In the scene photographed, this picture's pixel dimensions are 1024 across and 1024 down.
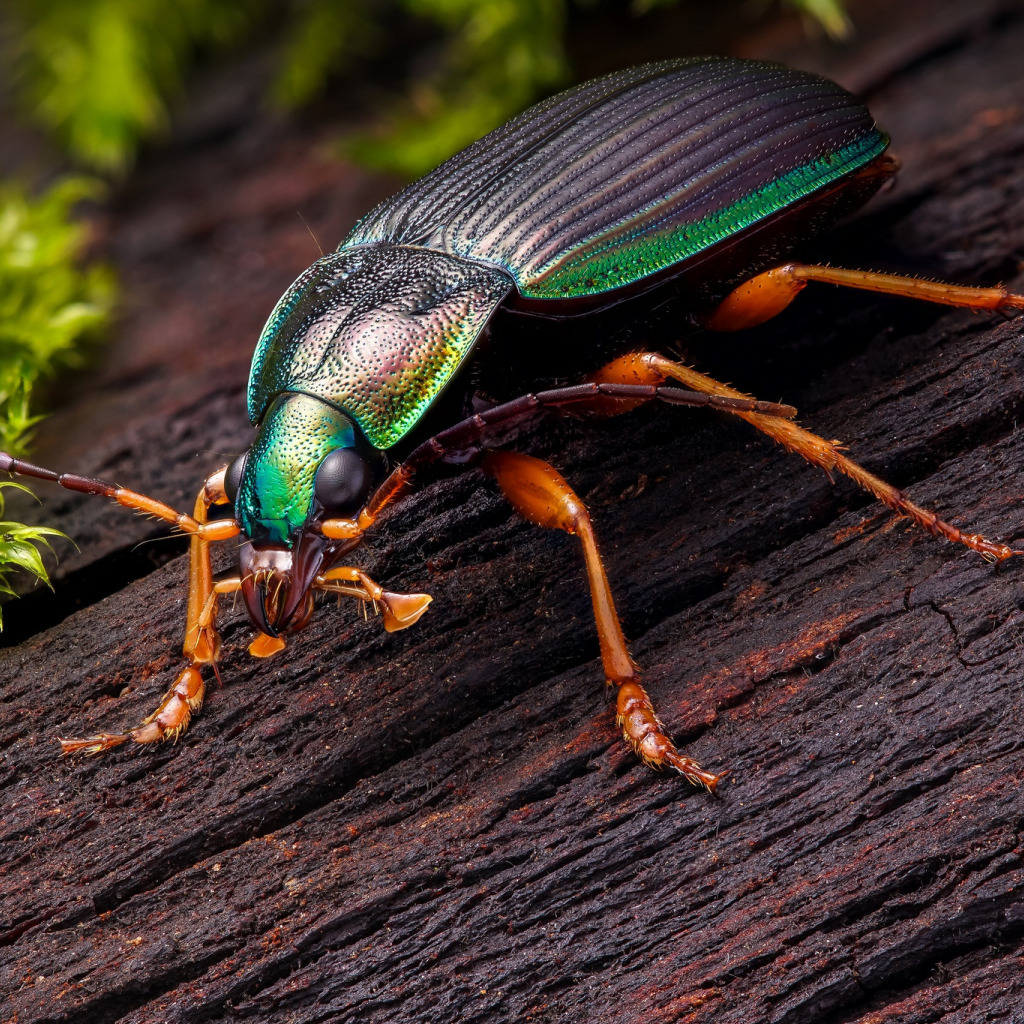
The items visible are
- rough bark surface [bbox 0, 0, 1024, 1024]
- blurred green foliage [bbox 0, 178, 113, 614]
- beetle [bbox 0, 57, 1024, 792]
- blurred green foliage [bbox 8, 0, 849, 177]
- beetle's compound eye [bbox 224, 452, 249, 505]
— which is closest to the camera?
rough bark surface [bbox 0, 0, 1024, 1024]

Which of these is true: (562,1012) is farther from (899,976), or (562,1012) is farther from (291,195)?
(291,195)

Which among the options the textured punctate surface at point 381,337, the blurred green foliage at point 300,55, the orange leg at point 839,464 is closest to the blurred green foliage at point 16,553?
the textured punctate surface at point 381,337

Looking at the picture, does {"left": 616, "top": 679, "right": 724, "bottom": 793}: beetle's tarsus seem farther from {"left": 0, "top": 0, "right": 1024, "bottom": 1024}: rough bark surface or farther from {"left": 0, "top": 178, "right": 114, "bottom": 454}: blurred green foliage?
{"left": 0, "top": 178, "right": 114, "bottom": 454}: blurred green foliage

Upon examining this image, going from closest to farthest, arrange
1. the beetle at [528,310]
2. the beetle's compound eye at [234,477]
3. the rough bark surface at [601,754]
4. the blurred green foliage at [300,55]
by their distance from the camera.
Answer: the rough bark surface at [601,754] → the beetle at [528,310] → the beetle's compound eye at [234,477] → the blurred green foliage at [300,55]

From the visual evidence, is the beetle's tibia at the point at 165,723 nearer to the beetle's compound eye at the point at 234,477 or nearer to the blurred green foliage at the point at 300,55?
the beetle's compound eye at the point at 234,477

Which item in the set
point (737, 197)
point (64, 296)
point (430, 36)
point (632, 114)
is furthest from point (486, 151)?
point (430, 36)

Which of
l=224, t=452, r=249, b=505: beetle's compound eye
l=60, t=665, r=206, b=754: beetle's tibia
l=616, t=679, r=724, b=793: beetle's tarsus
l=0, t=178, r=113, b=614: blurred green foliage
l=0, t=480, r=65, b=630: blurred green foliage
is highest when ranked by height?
l=0, t=178, r=113, b=614: blurred green foliage

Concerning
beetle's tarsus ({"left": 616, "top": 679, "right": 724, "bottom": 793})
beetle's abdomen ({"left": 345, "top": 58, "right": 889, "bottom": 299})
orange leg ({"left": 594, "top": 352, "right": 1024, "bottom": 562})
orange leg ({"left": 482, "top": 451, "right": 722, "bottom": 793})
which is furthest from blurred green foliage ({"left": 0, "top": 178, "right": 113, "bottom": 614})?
orange leg ({"left": 594, "top": 352, "right": 1024, "bottom": 562})
